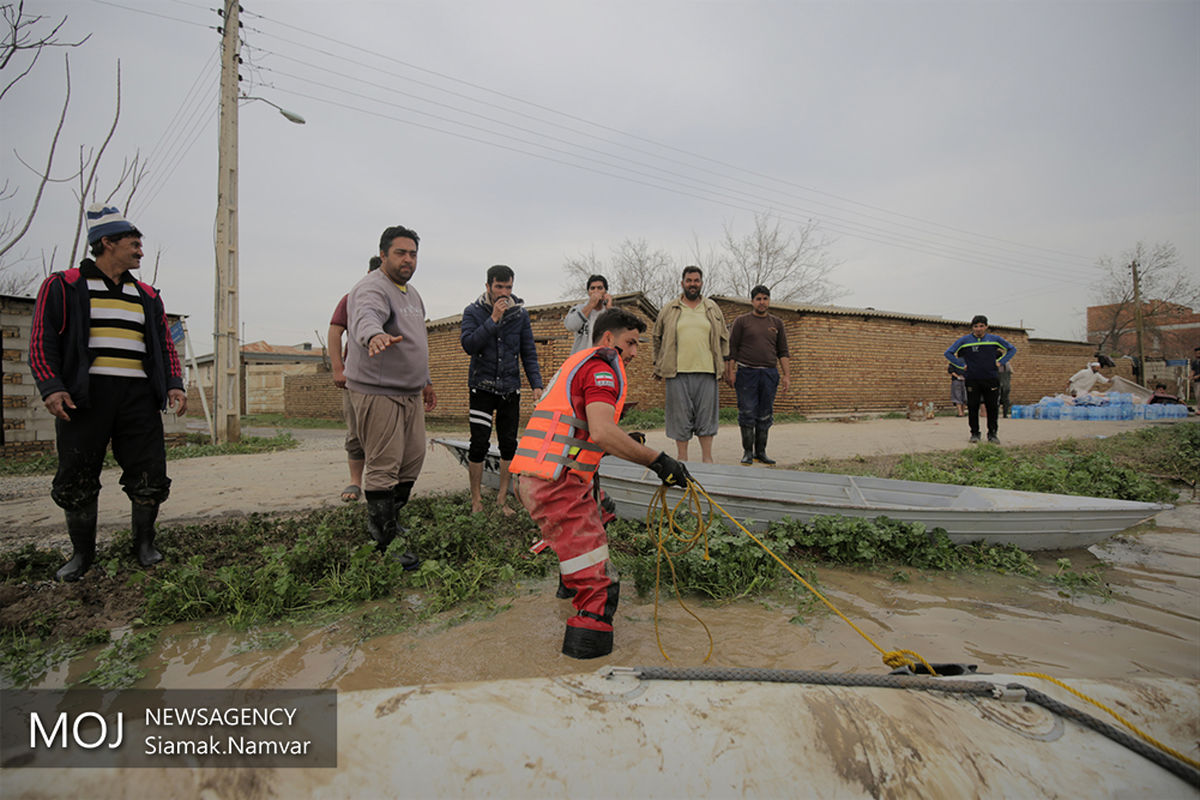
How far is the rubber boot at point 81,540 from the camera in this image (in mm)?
3373

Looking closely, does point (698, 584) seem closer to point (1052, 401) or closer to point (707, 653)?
point (707, 653)

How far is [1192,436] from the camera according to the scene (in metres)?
7.73

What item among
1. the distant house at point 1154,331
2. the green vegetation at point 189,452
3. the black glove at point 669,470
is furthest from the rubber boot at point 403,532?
the distant house at point 1154,331

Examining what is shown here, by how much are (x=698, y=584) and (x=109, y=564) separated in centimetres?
338

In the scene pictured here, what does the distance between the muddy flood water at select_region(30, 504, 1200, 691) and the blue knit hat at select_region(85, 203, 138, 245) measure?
7.31ft

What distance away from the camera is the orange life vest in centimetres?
269

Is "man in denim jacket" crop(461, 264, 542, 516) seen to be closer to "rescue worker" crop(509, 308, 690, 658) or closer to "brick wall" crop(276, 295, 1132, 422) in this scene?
"rescue worker" crop(509, 308, 690, 658)

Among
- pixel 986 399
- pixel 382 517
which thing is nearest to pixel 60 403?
pixel 382 517

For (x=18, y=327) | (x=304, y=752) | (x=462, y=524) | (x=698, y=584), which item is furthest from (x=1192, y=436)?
(x=18, y=327)

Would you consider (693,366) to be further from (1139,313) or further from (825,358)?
(1139,313)

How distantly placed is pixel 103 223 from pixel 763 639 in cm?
423

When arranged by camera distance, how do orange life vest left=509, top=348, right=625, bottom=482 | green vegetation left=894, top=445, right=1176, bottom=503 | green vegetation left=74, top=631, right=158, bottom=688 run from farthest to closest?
green vegetation left=894, top=445, right=1176, bottom=503 → orange life vest left=509, top=348, right=625, bottom=482 → green vegetation left=74, top=631, right=158, bottom=688

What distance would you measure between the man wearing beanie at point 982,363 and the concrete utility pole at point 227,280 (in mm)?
12195

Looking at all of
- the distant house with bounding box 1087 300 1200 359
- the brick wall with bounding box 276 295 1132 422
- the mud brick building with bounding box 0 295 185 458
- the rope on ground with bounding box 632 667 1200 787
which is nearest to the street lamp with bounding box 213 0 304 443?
the mud brick building with bounding box 0 295 185 458
